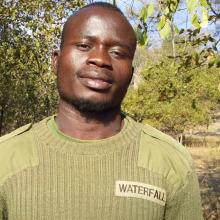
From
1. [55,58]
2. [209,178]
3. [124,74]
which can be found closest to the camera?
[124,74]

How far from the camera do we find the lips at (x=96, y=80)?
1.67 meters

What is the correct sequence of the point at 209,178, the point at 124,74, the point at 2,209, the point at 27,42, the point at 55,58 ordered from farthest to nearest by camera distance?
the point at 209,178 → the point at 27,42 → the point at 55,58 → the point at 124,74 → the point at 2,209

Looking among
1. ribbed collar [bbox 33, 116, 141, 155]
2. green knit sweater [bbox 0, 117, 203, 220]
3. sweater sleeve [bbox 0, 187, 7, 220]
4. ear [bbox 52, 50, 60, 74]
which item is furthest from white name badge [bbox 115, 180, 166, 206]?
ear [bbox 52, 50, 60, 74]

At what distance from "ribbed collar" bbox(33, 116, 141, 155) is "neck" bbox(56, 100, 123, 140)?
1.2 inches

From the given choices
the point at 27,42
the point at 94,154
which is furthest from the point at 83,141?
the point at 27,42

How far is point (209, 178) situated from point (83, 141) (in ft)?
54.4

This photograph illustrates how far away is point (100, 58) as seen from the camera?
5.53 ft

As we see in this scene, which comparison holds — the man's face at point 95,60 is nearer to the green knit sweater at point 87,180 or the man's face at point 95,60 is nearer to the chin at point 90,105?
the chin at point 90,105

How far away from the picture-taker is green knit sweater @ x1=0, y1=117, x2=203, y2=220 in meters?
1.61

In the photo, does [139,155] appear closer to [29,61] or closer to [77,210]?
[77,210]

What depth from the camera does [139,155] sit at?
1708 millimetres

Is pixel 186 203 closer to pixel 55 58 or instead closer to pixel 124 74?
pixel 124 74

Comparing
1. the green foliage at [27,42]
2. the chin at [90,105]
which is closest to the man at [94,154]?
the chin at [90,105]

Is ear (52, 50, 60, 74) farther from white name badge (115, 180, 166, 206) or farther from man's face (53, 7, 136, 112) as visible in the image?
white name badge (115, 180, 166, 206)
